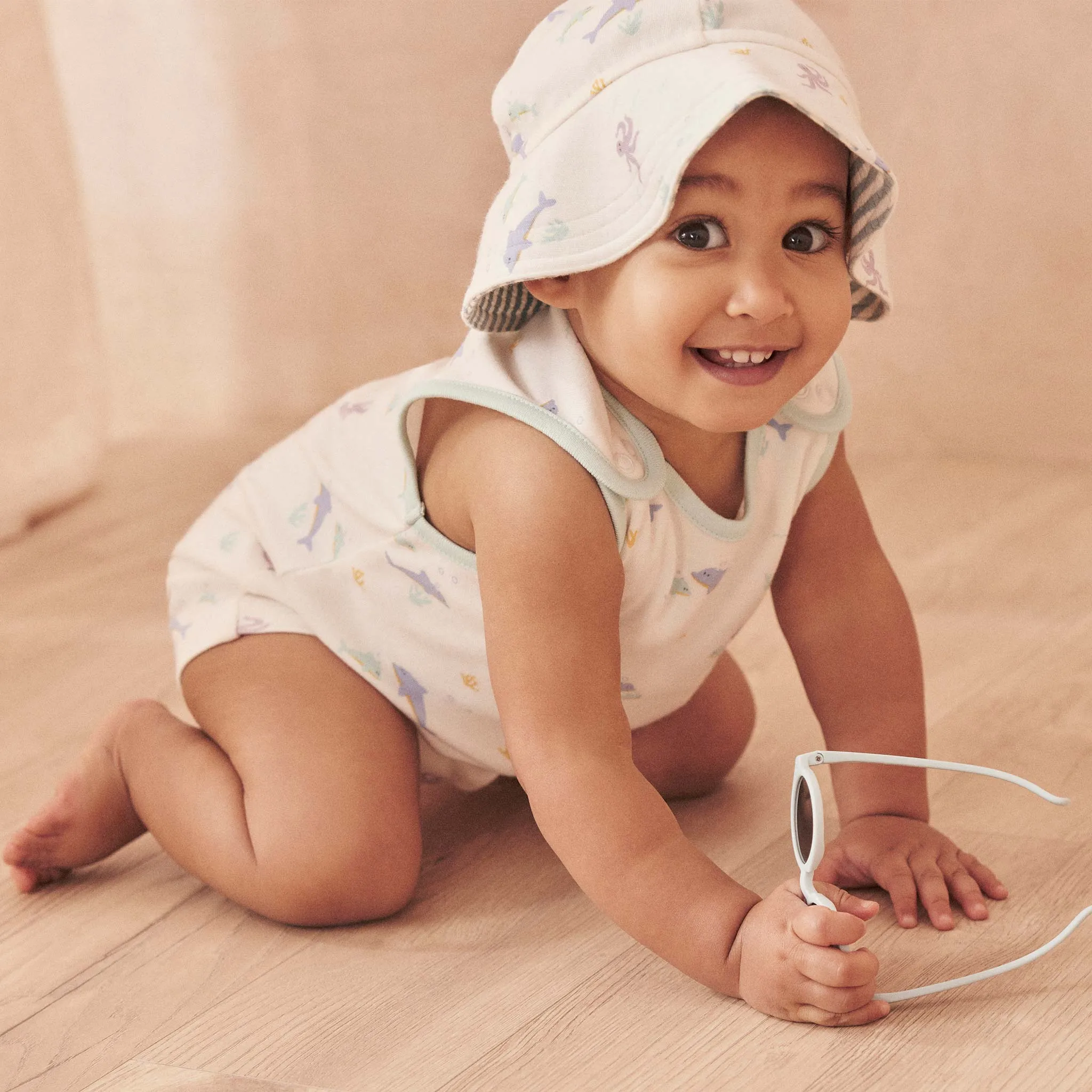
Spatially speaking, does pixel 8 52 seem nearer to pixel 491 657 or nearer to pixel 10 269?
pixel 10 269

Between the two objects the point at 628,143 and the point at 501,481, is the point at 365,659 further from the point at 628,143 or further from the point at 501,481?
the point at 628,143

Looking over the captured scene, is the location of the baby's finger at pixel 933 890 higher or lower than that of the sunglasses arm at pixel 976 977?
lower

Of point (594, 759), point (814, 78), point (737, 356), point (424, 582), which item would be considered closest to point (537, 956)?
point (594, 759)

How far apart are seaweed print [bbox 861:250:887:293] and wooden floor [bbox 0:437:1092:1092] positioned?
327mm

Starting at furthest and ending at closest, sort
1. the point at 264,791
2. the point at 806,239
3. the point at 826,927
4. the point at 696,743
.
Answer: the point at 696,743, the point at 264,791, the point at 806,239, the point at 826,927

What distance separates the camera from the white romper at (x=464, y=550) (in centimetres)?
86

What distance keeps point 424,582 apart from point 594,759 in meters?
0.19

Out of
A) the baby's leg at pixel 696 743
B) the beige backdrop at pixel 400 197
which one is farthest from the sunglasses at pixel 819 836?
the beige backdrop at pixel 400 197

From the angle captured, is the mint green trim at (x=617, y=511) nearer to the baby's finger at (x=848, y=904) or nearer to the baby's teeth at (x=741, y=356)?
the baby's teeth at (x=741, y=356)

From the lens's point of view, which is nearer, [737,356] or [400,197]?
[737,356]

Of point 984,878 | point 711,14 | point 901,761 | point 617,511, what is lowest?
point 984,878

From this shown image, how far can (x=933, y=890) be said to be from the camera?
2.76 feet

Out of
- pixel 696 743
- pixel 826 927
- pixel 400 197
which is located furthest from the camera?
pixel 400 197

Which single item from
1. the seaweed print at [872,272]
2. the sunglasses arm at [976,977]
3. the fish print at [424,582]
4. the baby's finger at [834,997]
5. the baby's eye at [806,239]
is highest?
the baby's eye at [806,239]
